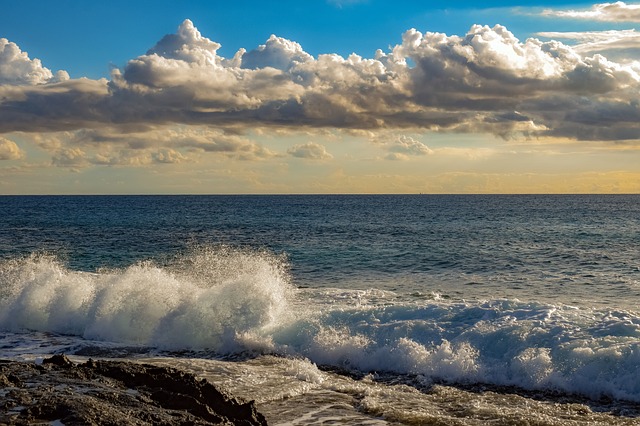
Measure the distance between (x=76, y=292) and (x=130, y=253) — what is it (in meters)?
18.2

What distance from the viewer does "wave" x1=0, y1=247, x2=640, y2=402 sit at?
14594 millimetres

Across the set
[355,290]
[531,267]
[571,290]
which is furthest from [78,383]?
[531,267]

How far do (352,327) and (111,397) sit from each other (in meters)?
8.67

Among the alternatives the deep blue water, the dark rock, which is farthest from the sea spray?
the deep blue water

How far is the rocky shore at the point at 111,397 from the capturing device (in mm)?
9492

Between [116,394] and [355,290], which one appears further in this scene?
[355,290]

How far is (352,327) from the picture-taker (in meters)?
18.0

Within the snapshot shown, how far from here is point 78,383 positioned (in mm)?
11312

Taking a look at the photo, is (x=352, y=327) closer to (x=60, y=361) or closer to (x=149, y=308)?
(x=149, y=308)

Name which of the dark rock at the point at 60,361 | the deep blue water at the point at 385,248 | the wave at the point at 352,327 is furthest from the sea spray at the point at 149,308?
the deep blue water at the point at 385,248

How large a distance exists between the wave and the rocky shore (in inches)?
221

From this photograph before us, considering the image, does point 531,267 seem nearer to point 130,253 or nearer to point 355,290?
point 355,290

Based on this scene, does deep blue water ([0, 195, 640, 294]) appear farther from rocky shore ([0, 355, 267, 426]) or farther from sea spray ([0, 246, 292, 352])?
rocky shore ([0, 355, 267, 426])

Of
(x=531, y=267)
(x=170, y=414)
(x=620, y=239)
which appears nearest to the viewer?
(x=170, y=414)
